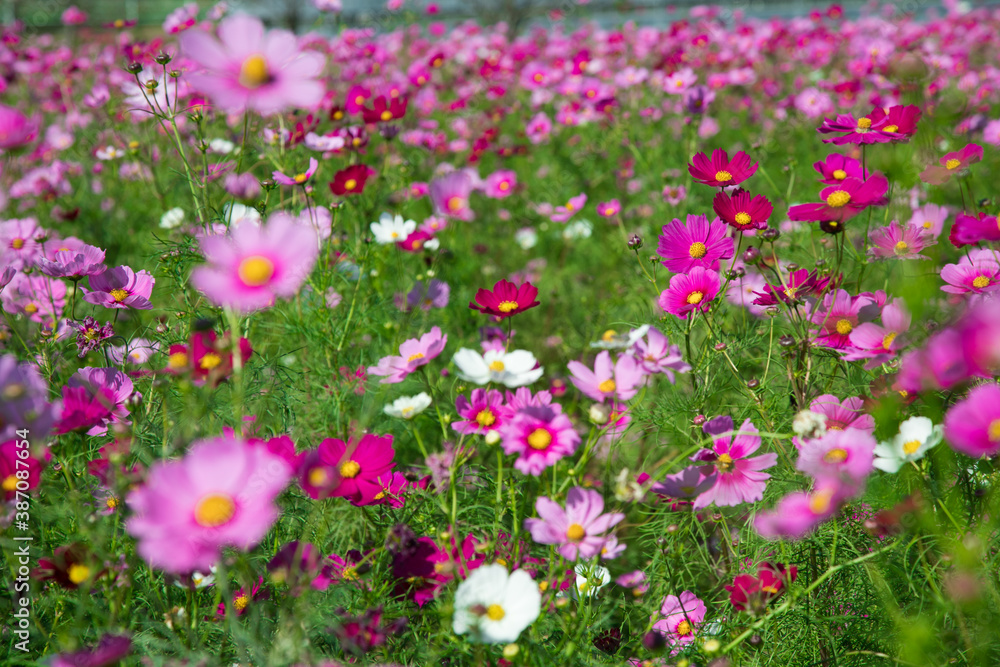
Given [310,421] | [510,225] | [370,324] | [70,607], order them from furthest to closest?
[510,225] < [370,324] < [310,421] < [70,607]

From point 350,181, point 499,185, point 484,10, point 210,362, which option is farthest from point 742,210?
point 484,10

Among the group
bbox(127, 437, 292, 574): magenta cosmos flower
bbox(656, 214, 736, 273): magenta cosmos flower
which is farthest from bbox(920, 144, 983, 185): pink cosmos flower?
bbox(127, 437, 292, 574): magenta cosmos flower

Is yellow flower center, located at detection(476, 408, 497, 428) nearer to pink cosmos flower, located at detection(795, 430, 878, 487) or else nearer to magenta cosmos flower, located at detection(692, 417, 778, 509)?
magenta cosmos flower, located at detection(692, 417, 778, 509)

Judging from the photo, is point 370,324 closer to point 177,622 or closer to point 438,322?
point 438,322

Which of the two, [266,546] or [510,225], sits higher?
[266,546]

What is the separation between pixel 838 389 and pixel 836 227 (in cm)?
30

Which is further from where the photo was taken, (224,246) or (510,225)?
(510,225)

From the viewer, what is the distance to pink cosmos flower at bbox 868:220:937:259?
111 centimetres

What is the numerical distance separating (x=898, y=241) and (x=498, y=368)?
0.78 m

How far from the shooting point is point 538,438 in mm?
803

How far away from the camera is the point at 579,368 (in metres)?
0.87

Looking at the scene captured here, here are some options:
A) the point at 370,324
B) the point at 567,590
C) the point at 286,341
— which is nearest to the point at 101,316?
the point at 286,341

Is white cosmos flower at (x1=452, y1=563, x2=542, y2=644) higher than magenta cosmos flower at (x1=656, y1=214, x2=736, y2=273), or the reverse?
magenta cosmos flower at (x1=656, y1=214, x2=736, y2=273)

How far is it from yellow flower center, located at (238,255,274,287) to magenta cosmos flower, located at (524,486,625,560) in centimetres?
40
